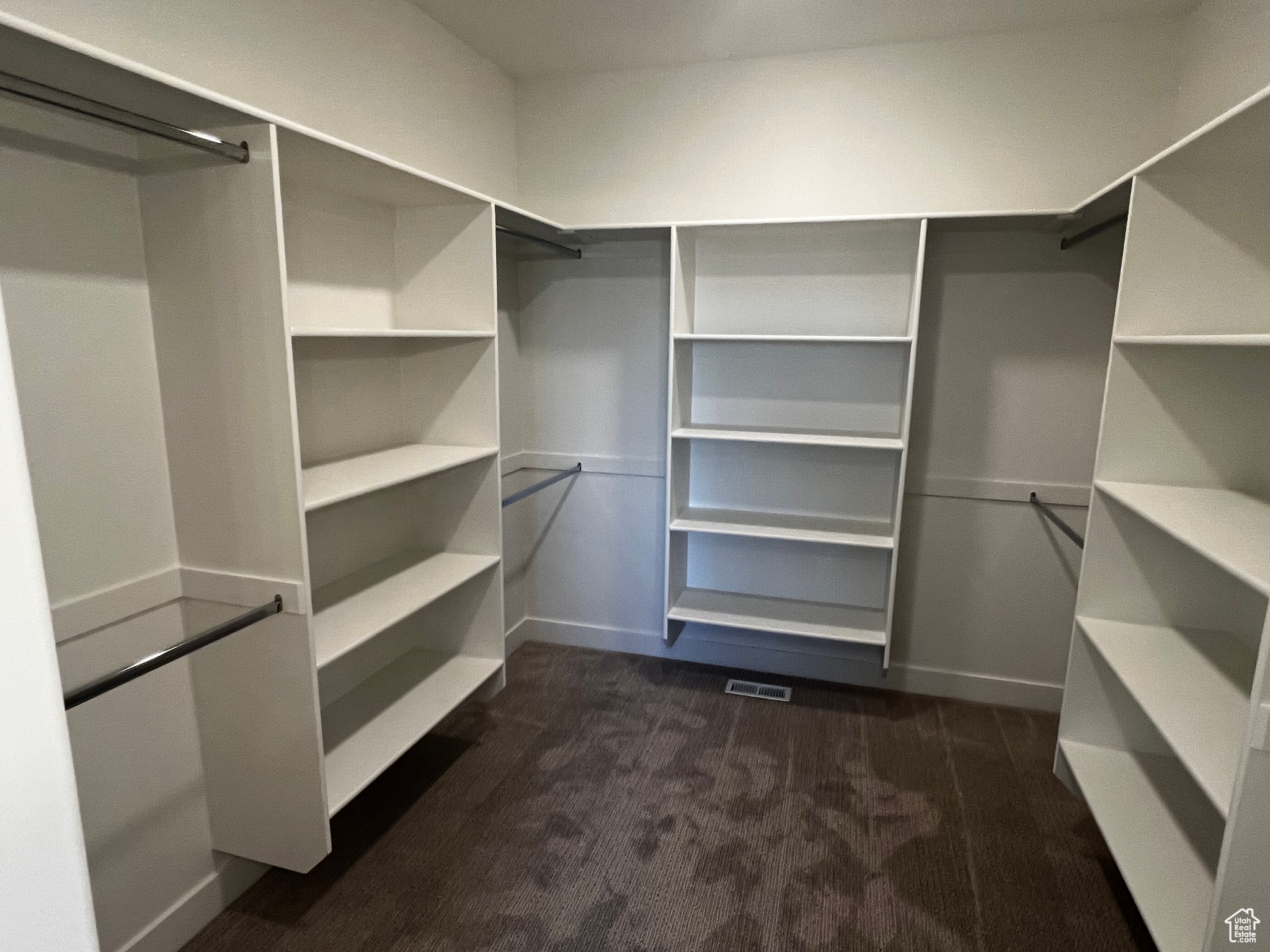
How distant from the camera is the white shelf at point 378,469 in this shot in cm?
184

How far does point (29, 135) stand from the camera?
1.43 metres

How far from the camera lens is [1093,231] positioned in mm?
2484

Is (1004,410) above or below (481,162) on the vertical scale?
below

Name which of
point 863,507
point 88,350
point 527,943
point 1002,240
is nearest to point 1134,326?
point 1002,240

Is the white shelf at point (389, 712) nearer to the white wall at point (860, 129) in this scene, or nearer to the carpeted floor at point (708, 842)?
the carpeted floor at point (708, 842)

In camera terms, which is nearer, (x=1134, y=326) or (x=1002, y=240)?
(x=1134, y=326)

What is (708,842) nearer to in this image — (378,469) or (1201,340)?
(378,469)

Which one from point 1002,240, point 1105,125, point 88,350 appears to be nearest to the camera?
point 88,350

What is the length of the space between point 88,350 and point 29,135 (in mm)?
431

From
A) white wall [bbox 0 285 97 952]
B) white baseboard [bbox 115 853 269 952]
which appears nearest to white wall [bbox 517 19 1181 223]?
white baseboard [bbox 115 853 269 952]

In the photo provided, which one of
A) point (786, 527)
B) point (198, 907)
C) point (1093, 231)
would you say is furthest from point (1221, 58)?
point (198, 907)

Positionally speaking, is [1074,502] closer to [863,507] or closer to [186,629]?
[863,507]

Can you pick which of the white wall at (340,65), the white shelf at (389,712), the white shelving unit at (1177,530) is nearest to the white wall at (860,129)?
the white wall at (340,65)

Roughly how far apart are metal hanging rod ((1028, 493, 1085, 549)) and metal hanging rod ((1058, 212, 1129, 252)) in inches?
39.1
